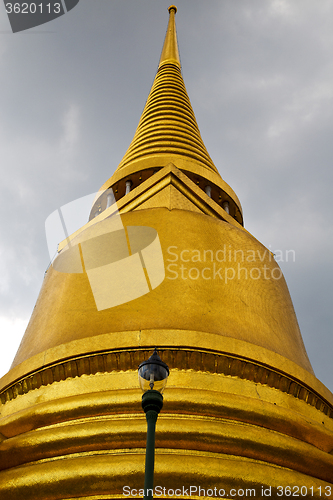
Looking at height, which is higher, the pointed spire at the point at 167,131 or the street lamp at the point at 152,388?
the pointed spire at the point at 167,131

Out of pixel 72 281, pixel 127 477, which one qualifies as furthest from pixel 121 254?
pixel 127 477

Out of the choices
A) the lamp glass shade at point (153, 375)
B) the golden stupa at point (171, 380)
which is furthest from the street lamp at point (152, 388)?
the golden stupa at point (171, 380)

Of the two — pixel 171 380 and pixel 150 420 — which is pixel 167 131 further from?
pixel 150 420

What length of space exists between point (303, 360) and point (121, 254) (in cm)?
313

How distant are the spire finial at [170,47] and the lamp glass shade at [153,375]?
63.8ft

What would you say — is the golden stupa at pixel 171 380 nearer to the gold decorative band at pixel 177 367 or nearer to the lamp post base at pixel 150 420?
the gold decorative band at pixel 177 367

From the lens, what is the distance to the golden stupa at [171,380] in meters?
4.72

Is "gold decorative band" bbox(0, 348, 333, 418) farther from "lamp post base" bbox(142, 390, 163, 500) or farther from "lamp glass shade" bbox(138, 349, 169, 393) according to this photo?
"lamp post base" bbox(142, 390, 163, 500)

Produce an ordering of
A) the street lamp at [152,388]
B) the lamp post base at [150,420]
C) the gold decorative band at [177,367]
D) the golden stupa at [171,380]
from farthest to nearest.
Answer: the gold decorative band at [177,367] → the golden stupa at [171,380] → the street lamp at [152,388] → the lamp post base at [150,420]

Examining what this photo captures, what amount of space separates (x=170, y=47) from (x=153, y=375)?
68.8 feet

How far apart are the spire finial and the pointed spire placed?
225 centimetres

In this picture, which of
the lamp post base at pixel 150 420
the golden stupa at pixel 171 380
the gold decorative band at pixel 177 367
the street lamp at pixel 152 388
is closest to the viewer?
the lamp post base at pixel 150 420

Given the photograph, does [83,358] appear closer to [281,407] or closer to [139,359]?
[139,359]

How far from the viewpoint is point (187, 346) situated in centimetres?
579
